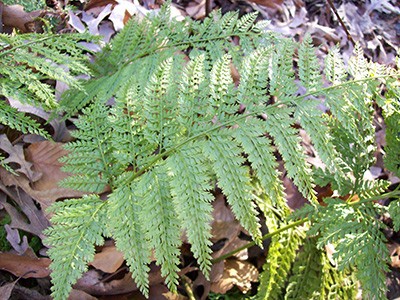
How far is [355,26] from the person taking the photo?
3740mm

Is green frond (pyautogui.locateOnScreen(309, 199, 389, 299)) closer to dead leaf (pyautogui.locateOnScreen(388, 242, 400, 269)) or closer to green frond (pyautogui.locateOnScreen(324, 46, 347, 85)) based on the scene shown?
green frond (pyautogui.locateOnScreen(324, 46, 347, 85))

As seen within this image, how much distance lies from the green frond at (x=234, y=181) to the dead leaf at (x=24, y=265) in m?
0.85

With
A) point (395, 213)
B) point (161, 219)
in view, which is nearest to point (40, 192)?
point (161, 219)

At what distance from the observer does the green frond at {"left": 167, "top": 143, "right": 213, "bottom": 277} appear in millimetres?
1169

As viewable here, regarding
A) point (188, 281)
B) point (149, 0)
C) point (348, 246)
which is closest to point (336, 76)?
point (348, 246)

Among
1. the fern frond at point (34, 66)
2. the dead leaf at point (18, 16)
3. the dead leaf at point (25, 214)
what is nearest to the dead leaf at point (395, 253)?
the dead leaf at point (25, 214)

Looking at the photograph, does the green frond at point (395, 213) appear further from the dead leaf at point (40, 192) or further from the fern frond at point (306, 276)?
the dead leaf at point (40, 192)

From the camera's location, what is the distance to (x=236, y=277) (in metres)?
2.04

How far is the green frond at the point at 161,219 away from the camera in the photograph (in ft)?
3.91

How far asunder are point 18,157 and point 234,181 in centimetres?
106

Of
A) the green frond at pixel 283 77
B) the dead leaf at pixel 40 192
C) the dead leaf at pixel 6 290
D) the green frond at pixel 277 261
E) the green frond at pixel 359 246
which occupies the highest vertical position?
the green frond at pixel 283 77

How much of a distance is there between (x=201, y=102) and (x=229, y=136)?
5.7 inches

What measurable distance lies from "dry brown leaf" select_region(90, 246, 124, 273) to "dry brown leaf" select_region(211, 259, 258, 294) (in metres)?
0.47

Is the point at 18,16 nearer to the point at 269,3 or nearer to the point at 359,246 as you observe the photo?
the point at 269,3
